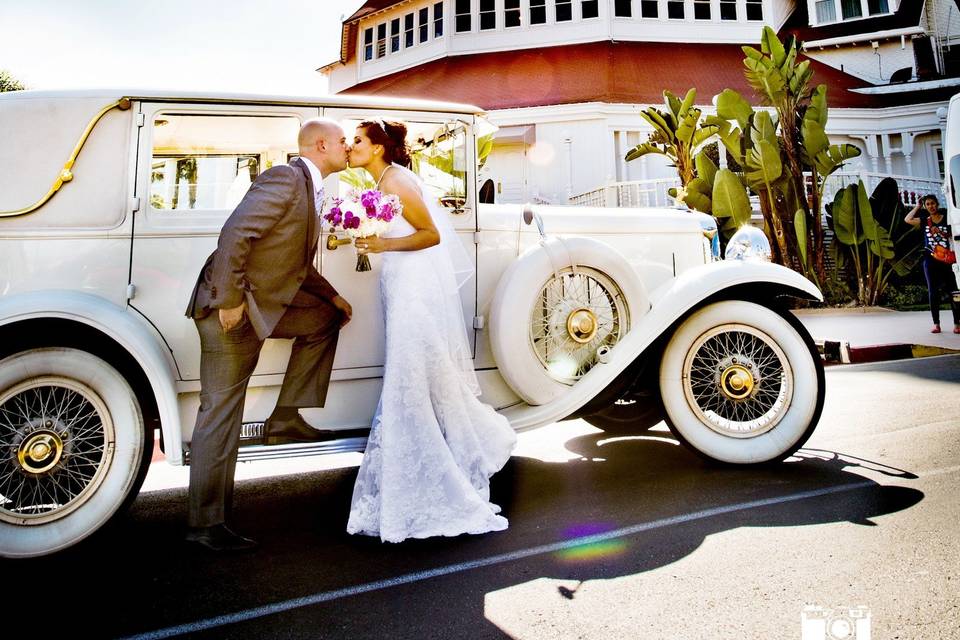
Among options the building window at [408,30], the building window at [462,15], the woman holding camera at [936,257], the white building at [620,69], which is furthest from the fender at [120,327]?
the building window at [408,30]

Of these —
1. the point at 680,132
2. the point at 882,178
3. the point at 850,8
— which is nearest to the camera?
the point at 680,132

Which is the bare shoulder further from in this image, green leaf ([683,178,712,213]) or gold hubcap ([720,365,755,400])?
green leaf ([683,178,712,213])

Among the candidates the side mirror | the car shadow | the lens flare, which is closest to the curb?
the car shadow

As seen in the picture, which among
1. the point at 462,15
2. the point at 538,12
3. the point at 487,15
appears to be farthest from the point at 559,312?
the point at 462,15

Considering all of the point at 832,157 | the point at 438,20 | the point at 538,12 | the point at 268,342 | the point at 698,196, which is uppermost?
the point at 438,20

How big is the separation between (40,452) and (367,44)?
23238 mm

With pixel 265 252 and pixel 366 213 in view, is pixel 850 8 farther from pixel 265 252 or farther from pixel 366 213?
pixel 265 252

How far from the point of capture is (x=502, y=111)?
17078 millimetres

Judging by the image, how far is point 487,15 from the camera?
65.7 ft

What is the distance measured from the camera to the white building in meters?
17.2

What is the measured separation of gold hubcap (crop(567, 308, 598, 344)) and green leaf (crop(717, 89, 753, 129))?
33.8ft

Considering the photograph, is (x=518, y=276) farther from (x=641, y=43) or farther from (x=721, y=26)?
(x=721, y=26)

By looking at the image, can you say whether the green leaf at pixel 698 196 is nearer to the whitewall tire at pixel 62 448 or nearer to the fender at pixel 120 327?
the fender at pixel 120 327

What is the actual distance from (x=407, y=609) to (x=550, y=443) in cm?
268
